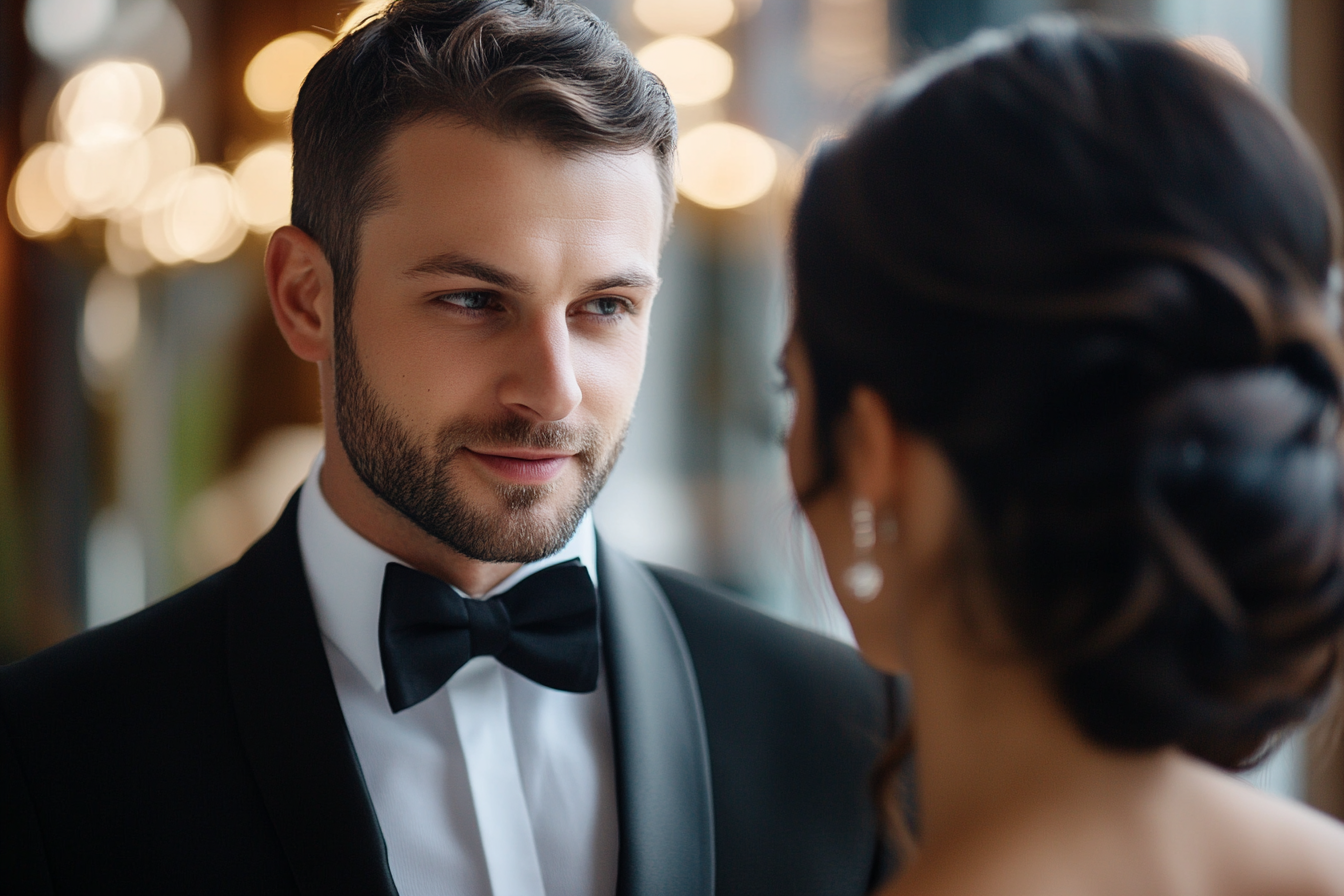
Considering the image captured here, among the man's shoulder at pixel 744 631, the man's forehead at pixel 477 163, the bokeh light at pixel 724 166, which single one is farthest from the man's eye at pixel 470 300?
the bokeh light at pixel 724 166

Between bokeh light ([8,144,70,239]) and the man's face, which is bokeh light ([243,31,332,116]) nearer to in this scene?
bokeh light ([8,144,70,239])

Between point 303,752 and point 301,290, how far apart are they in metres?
0.70

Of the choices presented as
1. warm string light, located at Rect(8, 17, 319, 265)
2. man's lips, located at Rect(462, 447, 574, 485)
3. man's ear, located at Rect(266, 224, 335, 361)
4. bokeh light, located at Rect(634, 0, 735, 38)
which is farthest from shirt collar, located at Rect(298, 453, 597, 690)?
bokeh light, located at Rect(634, 0, 735, 38)

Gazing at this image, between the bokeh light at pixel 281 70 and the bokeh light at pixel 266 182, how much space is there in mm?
179

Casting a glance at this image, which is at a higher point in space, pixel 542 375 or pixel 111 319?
pixel 542 375

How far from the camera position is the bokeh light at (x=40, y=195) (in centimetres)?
485

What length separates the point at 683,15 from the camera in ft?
17.5

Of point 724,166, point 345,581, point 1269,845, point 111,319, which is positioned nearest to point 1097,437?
point 1269,845

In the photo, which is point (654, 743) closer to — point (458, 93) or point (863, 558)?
point (863, 558)

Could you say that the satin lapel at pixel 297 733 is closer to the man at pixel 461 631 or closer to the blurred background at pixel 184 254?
the man at pixel 461 631

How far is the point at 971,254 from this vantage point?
0.88m

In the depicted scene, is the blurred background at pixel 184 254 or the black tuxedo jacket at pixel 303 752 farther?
the blurred background at pixel 184 254

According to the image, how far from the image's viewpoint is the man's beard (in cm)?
149

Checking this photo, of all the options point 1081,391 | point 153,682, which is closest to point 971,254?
point 1081,391
